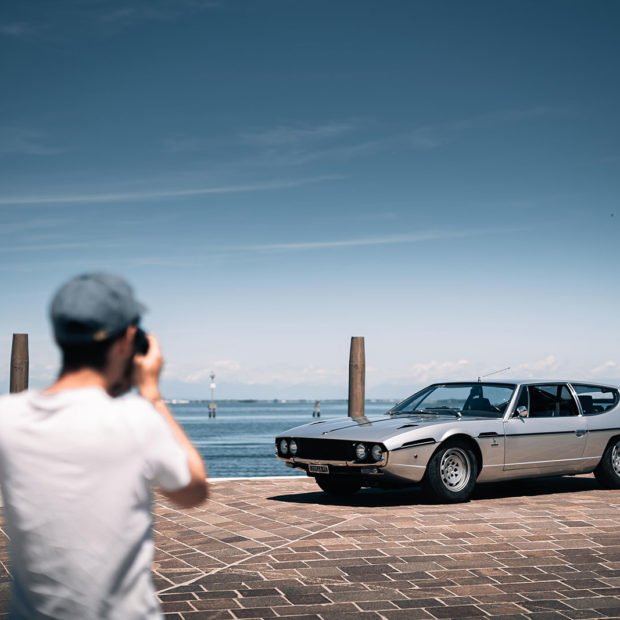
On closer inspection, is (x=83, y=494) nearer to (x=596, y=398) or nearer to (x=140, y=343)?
(x=140, y=343)

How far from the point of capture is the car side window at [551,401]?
10.9 m

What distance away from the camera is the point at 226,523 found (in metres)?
8.39

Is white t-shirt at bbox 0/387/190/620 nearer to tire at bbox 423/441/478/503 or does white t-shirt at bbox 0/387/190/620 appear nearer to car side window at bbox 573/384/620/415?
tire at bbox 423/441/478/503

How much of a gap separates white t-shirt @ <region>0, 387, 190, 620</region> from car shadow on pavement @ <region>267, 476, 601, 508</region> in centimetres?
778

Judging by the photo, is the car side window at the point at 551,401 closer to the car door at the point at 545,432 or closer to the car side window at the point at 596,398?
the car door at the point at 545,432

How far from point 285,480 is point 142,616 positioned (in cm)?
1023

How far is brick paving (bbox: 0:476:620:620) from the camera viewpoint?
212 inches

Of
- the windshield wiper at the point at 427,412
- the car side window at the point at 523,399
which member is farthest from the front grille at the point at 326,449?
the car side window at the point at 523,399

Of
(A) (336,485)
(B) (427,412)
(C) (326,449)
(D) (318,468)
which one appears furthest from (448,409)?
(D) (318,468)

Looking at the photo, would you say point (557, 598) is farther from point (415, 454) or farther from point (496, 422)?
point (496, 422)

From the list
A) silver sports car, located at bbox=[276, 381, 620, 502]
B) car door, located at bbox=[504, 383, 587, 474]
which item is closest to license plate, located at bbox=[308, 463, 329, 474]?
silver sports car, located at bbox=[276, 381, 620, 502]

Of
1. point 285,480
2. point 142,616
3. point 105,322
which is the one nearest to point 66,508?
point 142,616

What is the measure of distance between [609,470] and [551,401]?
1184 mm

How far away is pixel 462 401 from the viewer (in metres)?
10.9
